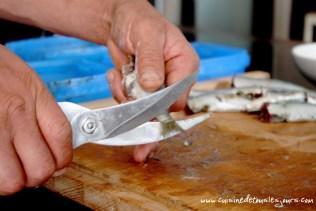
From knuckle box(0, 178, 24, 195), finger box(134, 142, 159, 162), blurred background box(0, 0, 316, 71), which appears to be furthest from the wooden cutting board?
blurred background box(0, 0, 316, 71)

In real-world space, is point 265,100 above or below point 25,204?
above

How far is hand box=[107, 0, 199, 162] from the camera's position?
122 centimetres

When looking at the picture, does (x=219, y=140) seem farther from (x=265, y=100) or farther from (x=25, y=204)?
(x=25, y=204)

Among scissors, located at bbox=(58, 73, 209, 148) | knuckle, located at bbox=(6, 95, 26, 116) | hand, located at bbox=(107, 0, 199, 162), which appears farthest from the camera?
hand, located at bbox=(107, 0, 199, 162)

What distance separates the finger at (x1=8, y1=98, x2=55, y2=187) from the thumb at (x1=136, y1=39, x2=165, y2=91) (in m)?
0.23

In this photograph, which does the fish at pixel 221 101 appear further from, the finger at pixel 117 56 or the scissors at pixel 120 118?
the scissors at pixel 120 118

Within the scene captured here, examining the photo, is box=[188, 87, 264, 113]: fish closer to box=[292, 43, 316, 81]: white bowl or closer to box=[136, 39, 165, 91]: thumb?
box=[292, 43, 316, 81]: white bowl

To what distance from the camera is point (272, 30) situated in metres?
3.20

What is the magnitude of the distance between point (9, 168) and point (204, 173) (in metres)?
0.41

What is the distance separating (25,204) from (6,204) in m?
0.04

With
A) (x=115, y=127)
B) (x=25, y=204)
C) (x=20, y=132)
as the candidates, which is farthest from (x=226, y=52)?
(x=20, y=132)

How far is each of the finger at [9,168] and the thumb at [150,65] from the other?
28cm

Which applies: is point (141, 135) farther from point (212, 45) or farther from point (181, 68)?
point (212, 45)

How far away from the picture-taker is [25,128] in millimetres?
914
